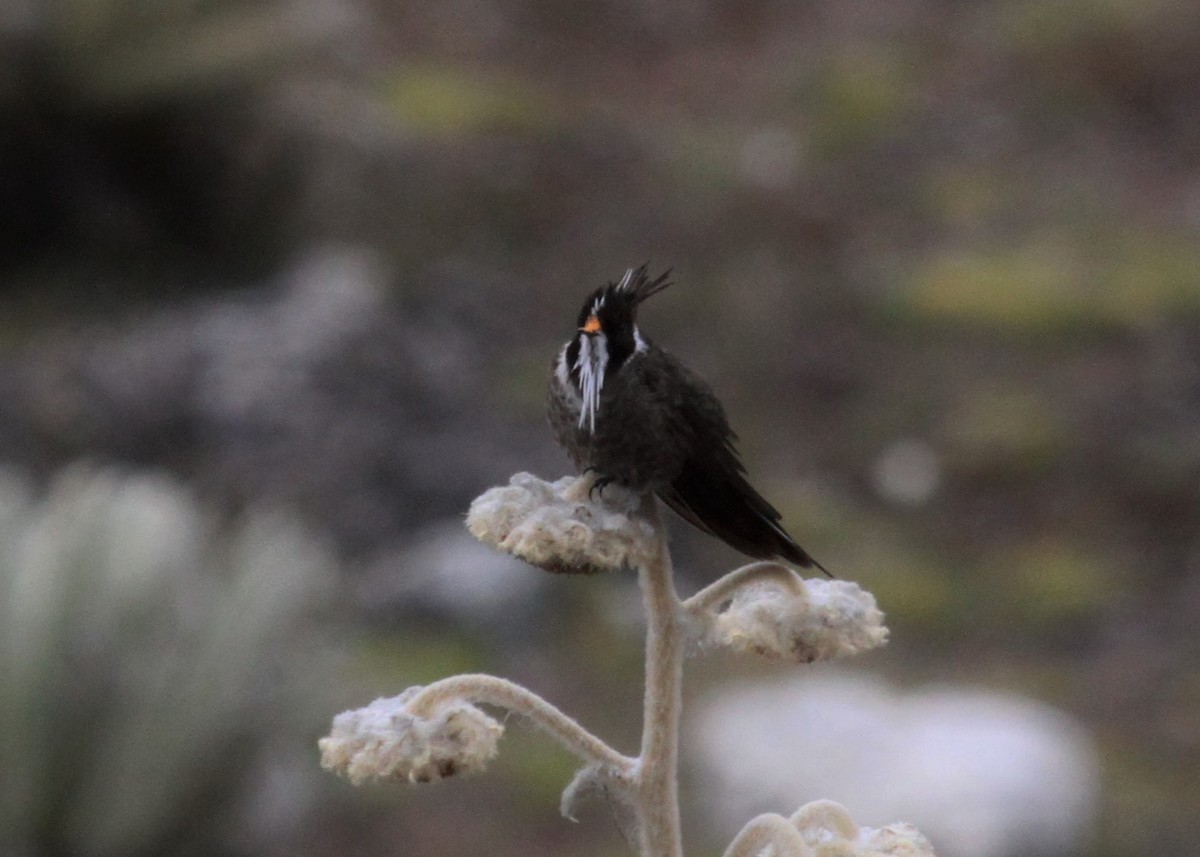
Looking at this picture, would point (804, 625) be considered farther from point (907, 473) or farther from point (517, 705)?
point (907, 473)

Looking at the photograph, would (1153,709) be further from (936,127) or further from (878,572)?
(936,127)

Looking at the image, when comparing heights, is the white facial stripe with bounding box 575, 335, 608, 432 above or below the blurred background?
below

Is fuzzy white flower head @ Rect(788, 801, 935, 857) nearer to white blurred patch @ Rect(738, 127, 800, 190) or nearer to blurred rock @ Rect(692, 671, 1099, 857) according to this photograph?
blurred rock @ Rect(692, 671, 1099, 857)

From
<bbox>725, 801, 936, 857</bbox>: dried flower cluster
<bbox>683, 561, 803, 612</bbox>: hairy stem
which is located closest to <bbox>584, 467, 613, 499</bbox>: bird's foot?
<bbox>683, 561, 803, 612</bbox>: hairy stem

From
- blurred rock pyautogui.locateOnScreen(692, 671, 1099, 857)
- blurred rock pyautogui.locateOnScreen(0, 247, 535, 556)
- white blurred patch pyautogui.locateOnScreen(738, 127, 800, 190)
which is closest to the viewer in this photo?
blurred rock pyautogui.locateOnScreen(692, 671, 1099, 857)

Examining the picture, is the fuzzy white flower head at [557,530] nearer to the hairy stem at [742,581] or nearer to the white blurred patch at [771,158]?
the hairy stem at [742,581]

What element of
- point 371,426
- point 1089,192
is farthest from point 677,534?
point 1089,192
